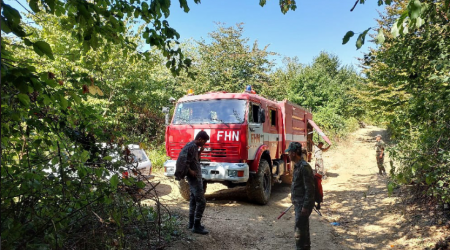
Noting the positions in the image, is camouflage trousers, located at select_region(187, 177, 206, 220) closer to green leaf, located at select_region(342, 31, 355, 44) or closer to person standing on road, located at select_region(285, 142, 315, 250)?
person standing on road, located at select_region(285, 142, 315, 250)

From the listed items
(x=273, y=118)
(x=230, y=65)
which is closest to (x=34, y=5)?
(x=273, y=118)

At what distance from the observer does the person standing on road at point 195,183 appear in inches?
202

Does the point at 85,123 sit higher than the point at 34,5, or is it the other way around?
the point at 34,5

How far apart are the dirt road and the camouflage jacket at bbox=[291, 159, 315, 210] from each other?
1.34 m

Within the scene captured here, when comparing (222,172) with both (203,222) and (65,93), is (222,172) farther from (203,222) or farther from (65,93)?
(65,93)

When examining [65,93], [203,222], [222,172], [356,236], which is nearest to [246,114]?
[222,172]

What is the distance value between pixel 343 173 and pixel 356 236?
29.2ft

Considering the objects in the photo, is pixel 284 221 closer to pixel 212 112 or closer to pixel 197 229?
pixel 197 229

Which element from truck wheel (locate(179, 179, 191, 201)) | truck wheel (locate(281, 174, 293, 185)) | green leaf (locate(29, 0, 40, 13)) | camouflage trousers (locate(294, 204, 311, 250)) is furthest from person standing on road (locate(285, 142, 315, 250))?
truck wheel (locate(281, 174, 293, 185))

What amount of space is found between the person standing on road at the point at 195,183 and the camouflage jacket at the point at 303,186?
1659 mm

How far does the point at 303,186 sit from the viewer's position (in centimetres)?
425

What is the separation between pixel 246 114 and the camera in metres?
7.20

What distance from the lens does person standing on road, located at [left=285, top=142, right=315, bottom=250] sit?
4094 mm

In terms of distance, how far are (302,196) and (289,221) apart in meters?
2.70
